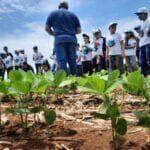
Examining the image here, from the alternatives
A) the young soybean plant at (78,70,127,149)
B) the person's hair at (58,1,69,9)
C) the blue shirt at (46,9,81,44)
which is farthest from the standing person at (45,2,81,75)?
the young soybean plant at (78,70,127,149)

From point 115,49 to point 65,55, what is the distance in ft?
11.7

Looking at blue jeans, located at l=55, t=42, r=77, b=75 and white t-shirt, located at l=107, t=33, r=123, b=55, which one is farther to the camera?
white t-shirt, located at l=107, t=33, r=123, b=55

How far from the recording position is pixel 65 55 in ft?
27.8

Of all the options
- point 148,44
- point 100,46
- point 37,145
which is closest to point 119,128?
point 37,145

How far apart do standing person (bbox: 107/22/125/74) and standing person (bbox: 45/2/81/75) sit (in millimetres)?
3086

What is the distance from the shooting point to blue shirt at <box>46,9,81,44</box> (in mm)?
8269

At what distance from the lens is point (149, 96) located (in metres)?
2.03

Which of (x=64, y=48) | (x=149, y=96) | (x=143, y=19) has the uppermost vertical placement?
(x=143, y=19)

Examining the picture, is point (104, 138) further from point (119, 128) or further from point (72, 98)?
point (72, 98)

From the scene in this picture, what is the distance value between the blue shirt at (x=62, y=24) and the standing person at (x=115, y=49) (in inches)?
124

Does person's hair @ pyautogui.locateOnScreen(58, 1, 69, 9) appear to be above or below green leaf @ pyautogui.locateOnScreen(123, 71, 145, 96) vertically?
above

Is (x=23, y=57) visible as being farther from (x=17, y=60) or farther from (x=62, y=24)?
(x=62, y=24)

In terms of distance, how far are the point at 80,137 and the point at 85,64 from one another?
43.1 feet

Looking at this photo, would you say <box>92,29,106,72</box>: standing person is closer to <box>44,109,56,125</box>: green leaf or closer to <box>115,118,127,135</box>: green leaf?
<box>44,109,56,125</box>: green leaf
